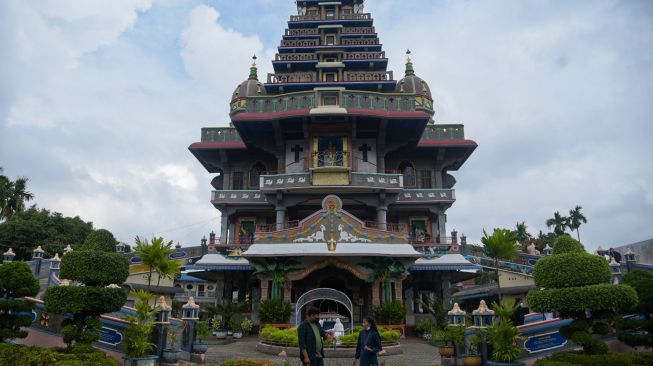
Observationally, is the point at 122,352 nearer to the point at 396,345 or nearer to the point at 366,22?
the point at 396,345

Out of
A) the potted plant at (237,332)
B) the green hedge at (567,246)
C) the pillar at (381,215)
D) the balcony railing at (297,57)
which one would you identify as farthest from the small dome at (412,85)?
the green hedge at (567,246)

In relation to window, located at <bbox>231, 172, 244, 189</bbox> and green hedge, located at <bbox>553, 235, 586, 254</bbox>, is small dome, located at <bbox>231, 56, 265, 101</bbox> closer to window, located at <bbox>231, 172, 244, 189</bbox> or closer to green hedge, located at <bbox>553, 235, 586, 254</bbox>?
window, located at <bbox>231, 172, 244, 189</bbox>

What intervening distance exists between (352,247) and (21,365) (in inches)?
538

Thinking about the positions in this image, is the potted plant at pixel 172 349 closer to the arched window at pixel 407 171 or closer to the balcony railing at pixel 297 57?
the arched window at pixel 407 171

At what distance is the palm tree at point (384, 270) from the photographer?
21531mm

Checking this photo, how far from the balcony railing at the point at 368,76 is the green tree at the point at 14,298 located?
2739 centimetres

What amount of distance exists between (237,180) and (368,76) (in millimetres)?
13246

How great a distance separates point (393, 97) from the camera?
3012 cm

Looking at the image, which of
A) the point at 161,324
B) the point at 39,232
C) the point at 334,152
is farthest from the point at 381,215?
the point at 39,232

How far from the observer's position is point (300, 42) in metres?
38.1

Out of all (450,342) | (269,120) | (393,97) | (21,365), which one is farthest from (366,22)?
(21,365)

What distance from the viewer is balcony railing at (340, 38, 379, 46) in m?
37.5

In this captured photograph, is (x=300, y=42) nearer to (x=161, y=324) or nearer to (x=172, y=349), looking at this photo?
(x=161, y=324)

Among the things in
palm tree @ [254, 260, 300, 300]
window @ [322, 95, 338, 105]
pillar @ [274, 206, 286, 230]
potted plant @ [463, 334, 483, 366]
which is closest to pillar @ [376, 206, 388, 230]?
pillar @ [274, 206, 286, 230]
